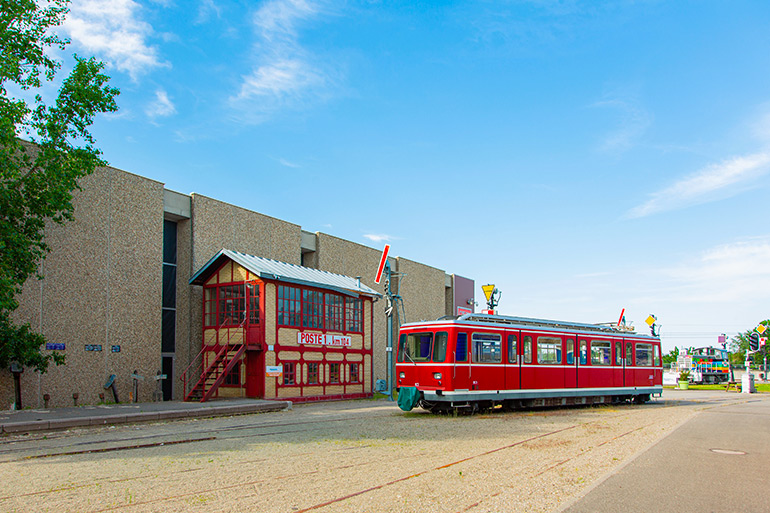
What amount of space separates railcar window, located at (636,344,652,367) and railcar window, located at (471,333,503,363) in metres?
9.70

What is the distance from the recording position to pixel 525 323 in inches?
877

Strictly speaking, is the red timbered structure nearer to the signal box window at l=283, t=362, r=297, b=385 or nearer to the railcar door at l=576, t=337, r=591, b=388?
the signal box window at l=283, t=362, r=297, b=385

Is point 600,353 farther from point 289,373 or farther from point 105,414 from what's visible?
point 105,414

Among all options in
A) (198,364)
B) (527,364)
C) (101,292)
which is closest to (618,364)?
(527,364)

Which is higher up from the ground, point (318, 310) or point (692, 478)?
point (318, 310)

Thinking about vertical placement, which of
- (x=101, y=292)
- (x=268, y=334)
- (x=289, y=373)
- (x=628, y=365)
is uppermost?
(x=101, y=292)

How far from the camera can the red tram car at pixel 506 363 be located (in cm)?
1969

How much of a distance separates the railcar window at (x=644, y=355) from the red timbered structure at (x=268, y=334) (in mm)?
12767

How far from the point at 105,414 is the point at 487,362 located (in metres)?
11.3

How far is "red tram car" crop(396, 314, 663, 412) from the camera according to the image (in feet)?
64.6

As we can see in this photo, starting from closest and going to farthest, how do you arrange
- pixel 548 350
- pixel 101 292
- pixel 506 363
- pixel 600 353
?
pixel 506 363, pixel 548 350, pixel 101 292, pixel 600 353

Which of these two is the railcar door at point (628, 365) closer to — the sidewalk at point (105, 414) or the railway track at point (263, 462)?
the railway track at point (263, 462)

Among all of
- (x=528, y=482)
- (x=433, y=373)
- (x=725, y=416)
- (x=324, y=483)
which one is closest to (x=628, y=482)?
(x=528, y=482)

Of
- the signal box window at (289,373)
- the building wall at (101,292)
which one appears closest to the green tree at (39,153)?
the building wall at (101,292)
